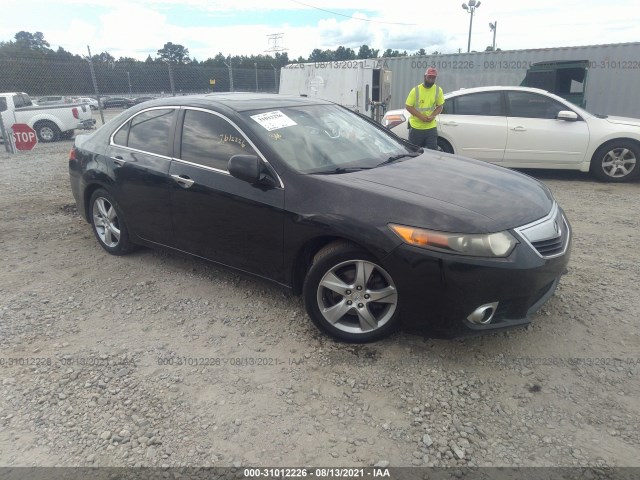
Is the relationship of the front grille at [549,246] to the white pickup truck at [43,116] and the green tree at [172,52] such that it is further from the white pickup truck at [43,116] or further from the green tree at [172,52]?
the green tree at [172,52]

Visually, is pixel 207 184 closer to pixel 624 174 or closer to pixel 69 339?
pixel 69 339

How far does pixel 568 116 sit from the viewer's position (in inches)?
290

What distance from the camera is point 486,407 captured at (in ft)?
8.25

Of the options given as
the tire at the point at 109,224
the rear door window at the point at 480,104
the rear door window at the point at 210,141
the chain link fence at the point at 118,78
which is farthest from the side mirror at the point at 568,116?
the chain link fence at the point at 118,78

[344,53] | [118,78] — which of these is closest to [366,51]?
[344,53]

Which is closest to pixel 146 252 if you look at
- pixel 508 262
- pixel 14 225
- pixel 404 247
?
pixel 14 225

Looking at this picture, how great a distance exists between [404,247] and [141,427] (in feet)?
5.52

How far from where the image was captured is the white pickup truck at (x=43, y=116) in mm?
13938

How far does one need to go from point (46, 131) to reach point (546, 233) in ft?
50.2

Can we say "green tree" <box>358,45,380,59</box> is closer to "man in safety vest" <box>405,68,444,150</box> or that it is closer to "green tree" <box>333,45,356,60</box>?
"green tree" <box>333,45,356,60</box>

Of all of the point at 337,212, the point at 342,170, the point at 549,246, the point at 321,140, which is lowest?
the point at 549,246

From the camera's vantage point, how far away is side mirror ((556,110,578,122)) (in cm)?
736

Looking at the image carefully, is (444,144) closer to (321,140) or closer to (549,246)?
(321,140)

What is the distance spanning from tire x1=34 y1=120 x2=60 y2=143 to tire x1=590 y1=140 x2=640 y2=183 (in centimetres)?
1425
